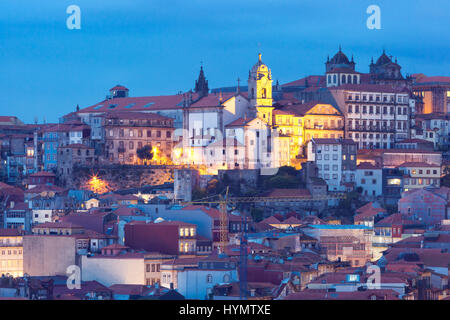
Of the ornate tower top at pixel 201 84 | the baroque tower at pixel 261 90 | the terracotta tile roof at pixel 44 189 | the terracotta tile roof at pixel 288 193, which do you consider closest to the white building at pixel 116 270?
the terracotta tile roof at pixel 288 193

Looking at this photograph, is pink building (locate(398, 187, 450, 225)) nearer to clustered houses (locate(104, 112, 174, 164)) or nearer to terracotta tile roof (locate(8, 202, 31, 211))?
clustered houses (locate(104, 112, 174, 164))

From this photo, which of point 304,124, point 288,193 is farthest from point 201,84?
point 288,193

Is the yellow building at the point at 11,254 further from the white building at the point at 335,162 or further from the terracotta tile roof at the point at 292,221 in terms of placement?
the white building at the point at 335,162

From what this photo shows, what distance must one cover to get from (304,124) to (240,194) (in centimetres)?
722

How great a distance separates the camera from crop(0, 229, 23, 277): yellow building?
41.8 meters

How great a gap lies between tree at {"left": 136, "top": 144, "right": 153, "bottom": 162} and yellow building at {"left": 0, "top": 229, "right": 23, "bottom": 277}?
2070 cm

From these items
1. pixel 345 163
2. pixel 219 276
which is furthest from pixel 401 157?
pixel 219 276

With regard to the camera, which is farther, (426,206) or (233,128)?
(233,128)

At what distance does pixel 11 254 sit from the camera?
140 feet

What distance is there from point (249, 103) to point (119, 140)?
28.6 ft

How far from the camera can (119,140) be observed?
6462cm

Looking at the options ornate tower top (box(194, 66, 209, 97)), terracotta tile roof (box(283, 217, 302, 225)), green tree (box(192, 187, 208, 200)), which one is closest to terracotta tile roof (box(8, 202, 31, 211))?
green tree (box(192, 187, 208, 200))

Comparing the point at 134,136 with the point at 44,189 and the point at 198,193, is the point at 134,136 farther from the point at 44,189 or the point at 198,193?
the point at 198,193
